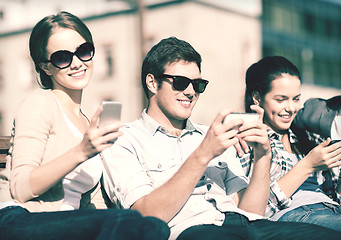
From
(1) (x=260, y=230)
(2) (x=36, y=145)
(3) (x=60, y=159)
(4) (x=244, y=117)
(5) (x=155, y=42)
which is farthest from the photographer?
(5) (x=155, y=42)

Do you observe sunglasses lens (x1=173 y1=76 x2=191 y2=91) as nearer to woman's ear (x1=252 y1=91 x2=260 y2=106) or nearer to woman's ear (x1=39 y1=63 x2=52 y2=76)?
woman's ear (x1=39 y1=63 x2=52 y2=76)

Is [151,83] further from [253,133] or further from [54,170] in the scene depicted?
[54,170]

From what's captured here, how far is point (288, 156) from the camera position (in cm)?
391

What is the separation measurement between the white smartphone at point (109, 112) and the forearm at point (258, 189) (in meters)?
1.10

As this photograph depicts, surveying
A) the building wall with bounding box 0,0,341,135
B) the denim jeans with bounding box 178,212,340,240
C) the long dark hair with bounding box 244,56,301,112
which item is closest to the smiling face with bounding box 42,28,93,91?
the denim jeans with bounding box 178,212,340,240

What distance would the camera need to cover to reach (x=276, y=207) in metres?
3.62

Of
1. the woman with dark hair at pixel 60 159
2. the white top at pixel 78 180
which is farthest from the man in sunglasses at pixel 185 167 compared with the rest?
the woman with dark hair at pixel 60 159

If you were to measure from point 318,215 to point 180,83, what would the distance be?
1381mm

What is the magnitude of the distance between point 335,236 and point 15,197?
1912mm

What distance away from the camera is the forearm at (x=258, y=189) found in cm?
318

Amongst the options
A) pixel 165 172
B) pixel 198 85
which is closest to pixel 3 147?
pixel 165 172

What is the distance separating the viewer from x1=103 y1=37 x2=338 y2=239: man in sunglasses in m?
2.82

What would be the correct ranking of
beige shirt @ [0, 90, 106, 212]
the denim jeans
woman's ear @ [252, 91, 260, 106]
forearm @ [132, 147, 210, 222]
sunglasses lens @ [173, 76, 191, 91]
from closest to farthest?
beige shirt @ [0, 90, 106, 212] → forearm @ [132, 147, 210, 222] → the denim jeans → sunglasses lens @ [173, 76, 191, 91] → woman's ear @ [252, 91, 260, 106]

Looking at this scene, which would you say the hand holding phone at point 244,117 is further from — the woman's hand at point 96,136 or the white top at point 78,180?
the white top at point 78,180
